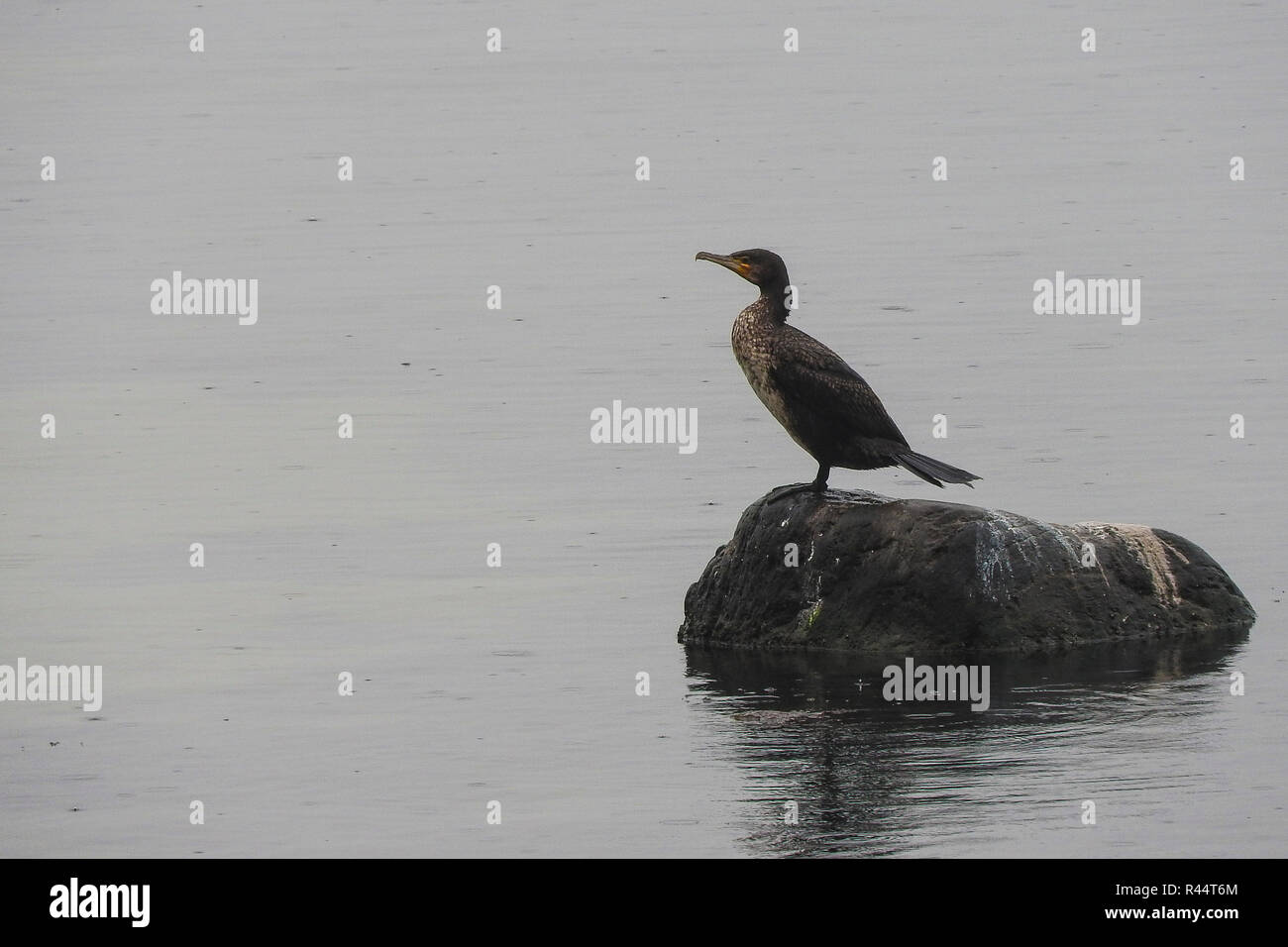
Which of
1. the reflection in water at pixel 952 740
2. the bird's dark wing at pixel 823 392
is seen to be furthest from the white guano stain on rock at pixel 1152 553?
the bird's dark wing at pixel 823 392

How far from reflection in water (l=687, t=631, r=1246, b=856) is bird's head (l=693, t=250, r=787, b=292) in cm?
217

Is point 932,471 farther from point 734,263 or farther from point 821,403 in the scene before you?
point 734,263

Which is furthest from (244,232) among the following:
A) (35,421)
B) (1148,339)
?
(1148,339)

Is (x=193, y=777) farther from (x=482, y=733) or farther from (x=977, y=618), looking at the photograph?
(x=977, y=618)

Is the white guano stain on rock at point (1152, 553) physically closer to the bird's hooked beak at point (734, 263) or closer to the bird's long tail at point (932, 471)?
the bird's long tail at point (932, 471)

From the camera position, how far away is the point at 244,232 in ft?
112

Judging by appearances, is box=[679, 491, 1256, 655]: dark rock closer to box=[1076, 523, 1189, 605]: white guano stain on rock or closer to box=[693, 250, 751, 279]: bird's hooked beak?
box=[1076, 523, 1189, 605]: white guano stain on rock

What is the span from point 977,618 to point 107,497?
28.1 feet

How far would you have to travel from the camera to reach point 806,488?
1487 cm

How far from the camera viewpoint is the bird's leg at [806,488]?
14.8 metres

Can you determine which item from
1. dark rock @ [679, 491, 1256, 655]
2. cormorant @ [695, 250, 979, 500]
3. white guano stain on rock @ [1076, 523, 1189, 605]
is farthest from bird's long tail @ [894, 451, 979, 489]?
white guano stain on rock @ [1076, 523, 1189, 605]

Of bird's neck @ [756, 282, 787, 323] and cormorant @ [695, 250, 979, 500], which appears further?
bird's neck @ [756, 282, 787, 323]

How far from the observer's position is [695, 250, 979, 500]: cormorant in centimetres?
1470

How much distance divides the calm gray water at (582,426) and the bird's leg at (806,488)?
97 centimetres
